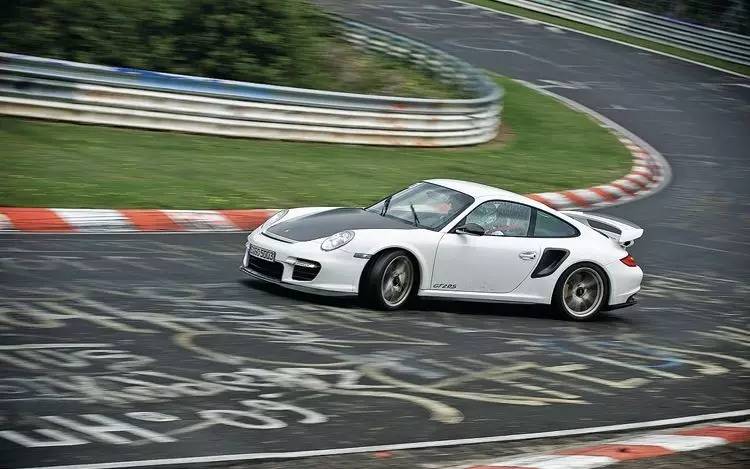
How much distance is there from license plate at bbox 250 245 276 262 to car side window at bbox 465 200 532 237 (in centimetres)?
177

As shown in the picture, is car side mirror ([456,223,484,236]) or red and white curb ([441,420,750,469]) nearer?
red and white curb ([441,420,750,469])

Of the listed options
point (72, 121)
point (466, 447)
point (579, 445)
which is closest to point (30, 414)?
point (466, 447)

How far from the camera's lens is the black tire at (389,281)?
32.2 ft

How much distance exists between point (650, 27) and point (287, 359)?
114 feet

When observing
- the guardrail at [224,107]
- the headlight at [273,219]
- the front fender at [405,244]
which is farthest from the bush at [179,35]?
the front fender at [405,244]

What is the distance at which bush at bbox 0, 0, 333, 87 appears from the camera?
66.9 ft

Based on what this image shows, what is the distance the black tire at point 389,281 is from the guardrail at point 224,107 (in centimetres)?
917

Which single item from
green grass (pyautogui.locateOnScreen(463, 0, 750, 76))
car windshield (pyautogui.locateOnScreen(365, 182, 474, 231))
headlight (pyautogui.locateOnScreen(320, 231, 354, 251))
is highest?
green grass (pyautogui.locateOnScreen(463, 0, 750, 76))

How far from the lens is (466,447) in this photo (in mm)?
6656

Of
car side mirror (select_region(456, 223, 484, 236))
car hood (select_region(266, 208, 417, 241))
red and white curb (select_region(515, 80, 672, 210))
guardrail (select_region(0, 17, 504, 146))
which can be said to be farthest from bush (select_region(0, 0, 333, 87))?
car side mirror (select_region(456, 223, 484, 236))

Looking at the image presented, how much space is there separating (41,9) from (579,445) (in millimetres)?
15892

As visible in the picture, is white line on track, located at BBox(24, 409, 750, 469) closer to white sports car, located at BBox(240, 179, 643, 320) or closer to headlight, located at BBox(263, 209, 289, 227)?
white sports car, located at BBox(240, 179, 643, 320)

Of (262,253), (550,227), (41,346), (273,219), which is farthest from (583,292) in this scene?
(41,346)

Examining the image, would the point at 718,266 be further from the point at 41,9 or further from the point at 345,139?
the point at 41,9
